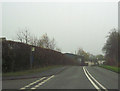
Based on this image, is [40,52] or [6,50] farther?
[40,52]

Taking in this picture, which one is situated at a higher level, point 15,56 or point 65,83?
point 15,56

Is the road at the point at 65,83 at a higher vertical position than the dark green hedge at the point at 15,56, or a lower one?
lower

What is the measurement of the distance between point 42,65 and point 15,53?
9.60 meters

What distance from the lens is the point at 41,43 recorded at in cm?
5475

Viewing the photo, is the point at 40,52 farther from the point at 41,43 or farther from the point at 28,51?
the point at 41,43

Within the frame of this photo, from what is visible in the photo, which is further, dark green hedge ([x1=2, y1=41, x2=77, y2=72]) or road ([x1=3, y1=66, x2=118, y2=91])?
dark green hedge ([x1=2, y1=41, x2=77, y2=72])

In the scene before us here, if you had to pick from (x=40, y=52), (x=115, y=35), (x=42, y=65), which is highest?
(x=115, y=35)

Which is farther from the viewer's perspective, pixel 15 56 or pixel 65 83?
pixel 15 56

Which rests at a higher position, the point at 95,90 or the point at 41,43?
the point at 41,43

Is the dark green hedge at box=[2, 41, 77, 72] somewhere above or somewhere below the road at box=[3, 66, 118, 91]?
above

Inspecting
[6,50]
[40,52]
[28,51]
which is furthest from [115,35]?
[6,50]

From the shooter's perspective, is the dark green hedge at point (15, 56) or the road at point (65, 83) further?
the dark green hedge at point (15, 56)

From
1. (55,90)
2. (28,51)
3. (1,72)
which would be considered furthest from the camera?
(28,51)

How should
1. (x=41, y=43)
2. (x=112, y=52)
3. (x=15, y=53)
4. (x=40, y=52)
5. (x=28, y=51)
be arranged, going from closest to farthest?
1. (x=15, y=53)
2. (x=28, y=51)
3. (x=40, y=52)
4. (x=112, y=52)
5. (x=41, y=43)
